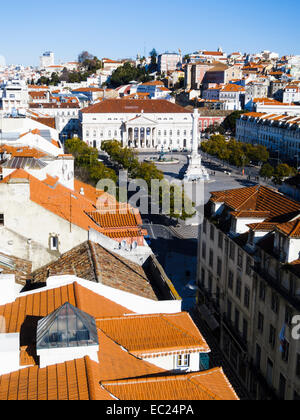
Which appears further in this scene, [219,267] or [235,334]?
[219,267]

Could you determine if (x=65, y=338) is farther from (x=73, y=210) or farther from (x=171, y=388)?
(x=73, y=210)

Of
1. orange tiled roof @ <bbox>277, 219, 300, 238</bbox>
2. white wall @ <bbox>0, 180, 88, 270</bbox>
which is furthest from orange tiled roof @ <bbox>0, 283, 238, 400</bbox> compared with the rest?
orange tiled roof @ <bbox>277, 219, 300, 238</bbox>

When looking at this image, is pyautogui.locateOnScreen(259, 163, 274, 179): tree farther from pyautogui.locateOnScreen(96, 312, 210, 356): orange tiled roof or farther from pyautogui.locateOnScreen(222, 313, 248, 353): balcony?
pyautogui.locateOnScreen(96, 312, 210, 356): orange tiled roof

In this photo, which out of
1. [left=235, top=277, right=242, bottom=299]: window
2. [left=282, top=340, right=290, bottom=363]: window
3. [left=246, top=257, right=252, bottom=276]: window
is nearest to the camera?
[left=282, top=340, right=290, bottom=363]: window

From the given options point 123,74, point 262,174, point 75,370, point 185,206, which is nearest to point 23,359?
point 75,370

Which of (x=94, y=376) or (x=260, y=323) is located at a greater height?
(x=94, y=376)

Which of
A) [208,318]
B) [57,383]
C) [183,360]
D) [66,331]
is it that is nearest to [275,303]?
[208,318]

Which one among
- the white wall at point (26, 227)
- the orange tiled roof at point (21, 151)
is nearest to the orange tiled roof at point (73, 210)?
the white wall at point (26, 227)
